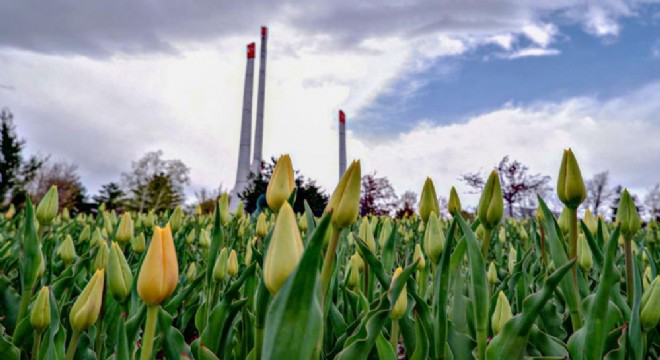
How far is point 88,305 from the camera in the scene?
2.93 ft

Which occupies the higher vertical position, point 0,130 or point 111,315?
point 0,130

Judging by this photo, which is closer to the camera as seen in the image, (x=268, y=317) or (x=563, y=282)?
(x=268, y=317)

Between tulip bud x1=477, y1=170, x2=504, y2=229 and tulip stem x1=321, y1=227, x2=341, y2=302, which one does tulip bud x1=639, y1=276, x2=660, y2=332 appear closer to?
tulip bud x1=477, y1=170, x2=504, y2=229

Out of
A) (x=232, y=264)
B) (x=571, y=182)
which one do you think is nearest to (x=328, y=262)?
(x=571, y=182)

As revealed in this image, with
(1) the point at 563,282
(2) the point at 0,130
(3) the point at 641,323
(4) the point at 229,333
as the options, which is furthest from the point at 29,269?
(2) the point at 0,130

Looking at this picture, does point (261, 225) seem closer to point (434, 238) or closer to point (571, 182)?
point (434, 238)

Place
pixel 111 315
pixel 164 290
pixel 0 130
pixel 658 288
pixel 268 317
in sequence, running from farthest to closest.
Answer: pixel 0 130, pixel 111 315, pixel 658 288, pixel 164 290, pixel 268 317

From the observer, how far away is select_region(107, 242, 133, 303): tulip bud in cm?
96

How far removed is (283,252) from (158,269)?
0.22 m

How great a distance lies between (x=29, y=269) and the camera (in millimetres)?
1190

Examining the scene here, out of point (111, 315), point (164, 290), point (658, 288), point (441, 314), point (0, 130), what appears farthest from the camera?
point (0, 130)

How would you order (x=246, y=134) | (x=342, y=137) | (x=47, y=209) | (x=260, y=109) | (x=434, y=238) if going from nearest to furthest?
(x=434, y=238) < (x=47, y=209) < (x=246, y=134) < (x=260, y=109) < (x=342, y=137)

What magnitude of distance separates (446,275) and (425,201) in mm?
299

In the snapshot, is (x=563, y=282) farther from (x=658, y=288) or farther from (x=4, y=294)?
(x=4, y=294)
